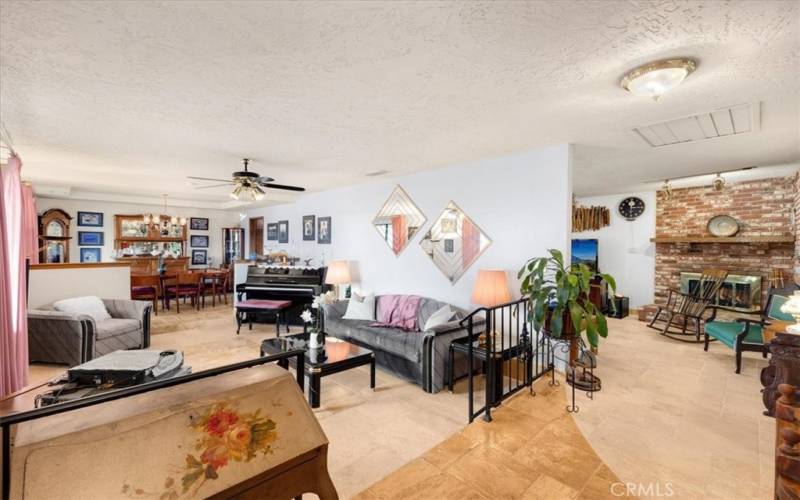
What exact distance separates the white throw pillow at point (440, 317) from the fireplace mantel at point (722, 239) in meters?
4.57

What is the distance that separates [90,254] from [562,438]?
33.1 feet

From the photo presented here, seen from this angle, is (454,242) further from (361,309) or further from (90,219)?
(90,219)

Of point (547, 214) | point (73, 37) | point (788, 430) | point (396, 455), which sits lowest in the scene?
point (396, 455)

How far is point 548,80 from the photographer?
2.24 m

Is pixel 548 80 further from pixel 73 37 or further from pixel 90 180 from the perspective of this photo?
pixel 90 180

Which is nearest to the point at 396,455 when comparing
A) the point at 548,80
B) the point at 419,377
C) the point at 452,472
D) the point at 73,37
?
the point at 452,472

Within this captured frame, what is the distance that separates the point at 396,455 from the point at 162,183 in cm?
624

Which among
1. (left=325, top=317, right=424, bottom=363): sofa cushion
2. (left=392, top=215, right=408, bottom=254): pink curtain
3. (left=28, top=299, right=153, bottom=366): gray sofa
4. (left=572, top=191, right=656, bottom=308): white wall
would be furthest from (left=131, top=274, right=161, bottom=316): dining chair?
(left=572, top=191, right=656, bottom=308): white wall

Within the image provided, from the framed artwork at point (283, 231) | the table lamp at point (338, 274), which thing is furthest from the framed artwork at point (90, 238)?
the table lamp at point (338, 274)

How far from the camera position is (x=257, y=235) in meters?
9.82

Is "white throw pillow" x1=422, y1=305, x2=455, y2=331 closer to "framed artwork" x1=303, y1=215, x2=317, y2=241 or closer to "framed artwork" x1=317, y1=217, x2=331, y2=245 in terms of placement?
"framed artwork" x1=317, y1=217, x2=331, y2=245

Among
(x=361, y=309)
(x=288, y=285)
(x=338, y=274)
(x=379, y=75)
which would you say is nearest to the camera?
(x=379, y=75)

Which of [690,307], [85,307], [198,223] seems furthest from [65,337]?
[690,307]

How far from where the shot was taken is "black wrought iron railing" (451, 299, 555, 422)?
2.74 metres
